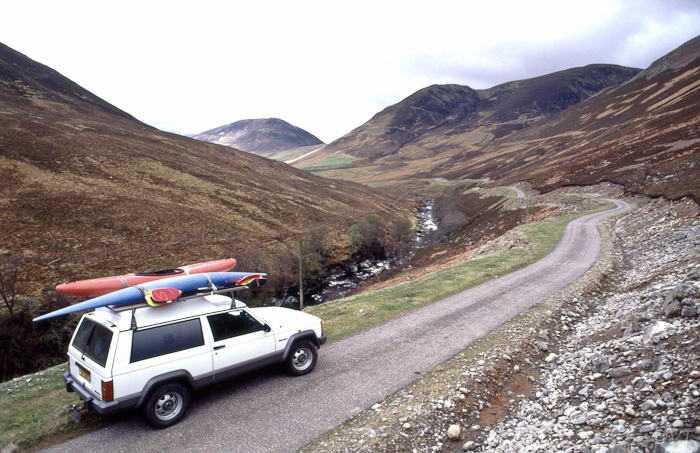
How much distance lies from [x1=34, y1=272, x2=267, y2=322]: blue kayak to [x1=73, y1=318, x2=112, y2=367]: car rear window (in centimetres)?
46

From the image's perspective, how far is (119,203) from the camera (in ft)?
132

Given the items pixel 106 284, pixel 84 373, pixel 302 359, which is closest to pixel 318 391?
pixel 302 359

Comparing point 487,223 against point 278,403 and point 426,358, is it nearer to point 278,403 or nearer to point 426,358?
point 426,358

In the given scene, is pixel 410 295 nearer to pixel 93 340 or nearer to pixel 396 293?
pixel 396 293

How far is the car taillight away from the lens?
6.10 m

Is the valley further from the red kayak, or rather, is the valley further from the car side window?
the red kayak

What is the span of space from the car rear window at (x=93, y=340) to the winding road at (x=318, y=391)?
62.1 inches

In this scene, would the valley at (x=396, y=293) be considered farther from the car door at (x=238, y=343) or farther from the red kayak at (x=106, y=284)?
the red kayak at (x=106, y=284)

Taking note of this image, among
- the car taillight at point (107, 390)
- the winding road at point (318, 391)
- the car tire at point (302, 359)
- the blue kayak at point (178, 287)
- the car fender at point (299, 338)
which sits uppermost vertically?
the blue kayak at point (178, 287)

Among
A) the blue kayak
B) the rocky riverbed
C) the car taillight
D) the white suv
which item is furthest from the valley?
the blue kayak

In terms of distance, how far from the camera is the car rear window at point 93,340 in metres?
6.43

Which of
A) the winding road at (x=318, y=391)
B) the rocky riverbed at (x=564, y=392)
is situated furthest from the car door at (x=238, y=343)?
the rocky riverbed at (x=564, y=392)

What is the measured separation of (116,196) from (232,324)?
43.2m

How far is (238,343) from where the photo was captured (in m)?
7.71
